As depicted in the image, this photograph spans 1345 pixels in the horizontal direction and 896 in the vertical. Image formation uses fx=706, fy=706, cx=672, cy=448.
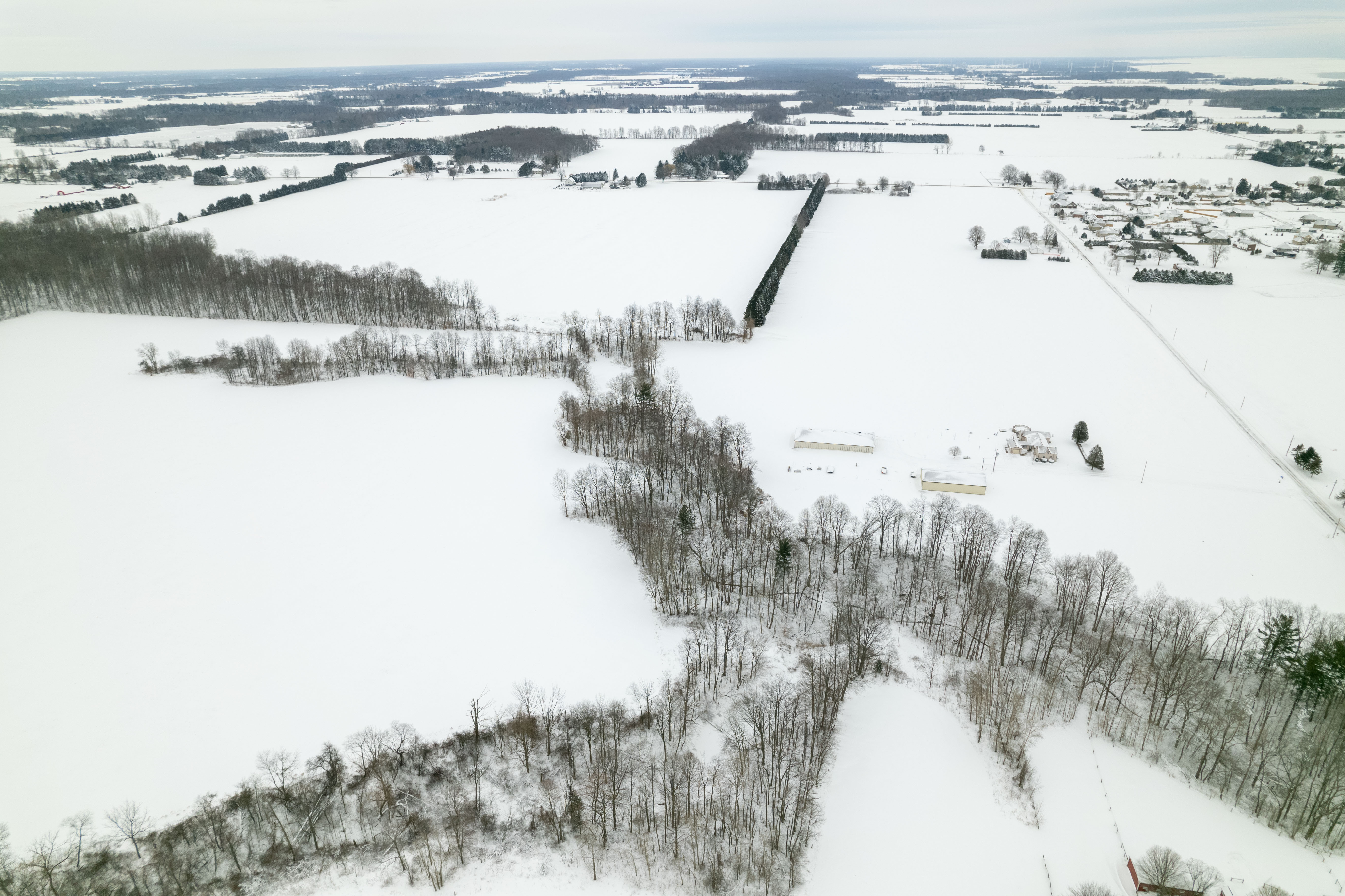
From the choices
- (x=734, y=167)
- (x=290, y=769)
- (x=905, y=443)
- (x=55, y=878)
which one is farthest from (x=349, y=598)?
(x=734, y=167)

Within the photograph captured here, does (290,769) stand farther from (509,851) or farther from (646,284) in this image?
(646,284)

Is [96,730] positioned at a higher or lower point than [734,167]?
lower

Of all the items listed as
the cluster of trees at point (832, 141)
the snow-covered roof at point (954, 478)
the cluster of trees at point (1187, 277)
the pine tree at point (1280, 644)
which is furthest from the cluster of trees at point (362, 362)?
the cluster of trees at point (832, 141)

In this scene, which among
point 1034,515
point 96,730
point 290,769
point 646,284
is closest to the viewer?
point 290,769

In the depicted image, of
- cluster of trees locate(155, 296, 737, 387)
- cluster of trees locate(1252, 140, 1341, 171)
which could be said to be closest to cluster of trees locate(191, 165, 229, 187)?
cluster of trees locate(155, 296, 737, 387)

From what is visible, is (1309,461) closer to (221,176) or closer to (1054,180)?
(1054,180)

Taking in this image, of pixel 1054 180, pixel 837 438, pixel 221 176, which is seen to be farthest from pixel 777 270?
pixel 221 176

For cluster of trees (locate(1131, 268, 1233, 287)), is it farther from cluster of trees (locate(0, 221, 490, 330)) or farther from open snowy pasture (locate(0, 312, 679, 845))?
cluster of trees (locate(0, 221, 490, 330))
